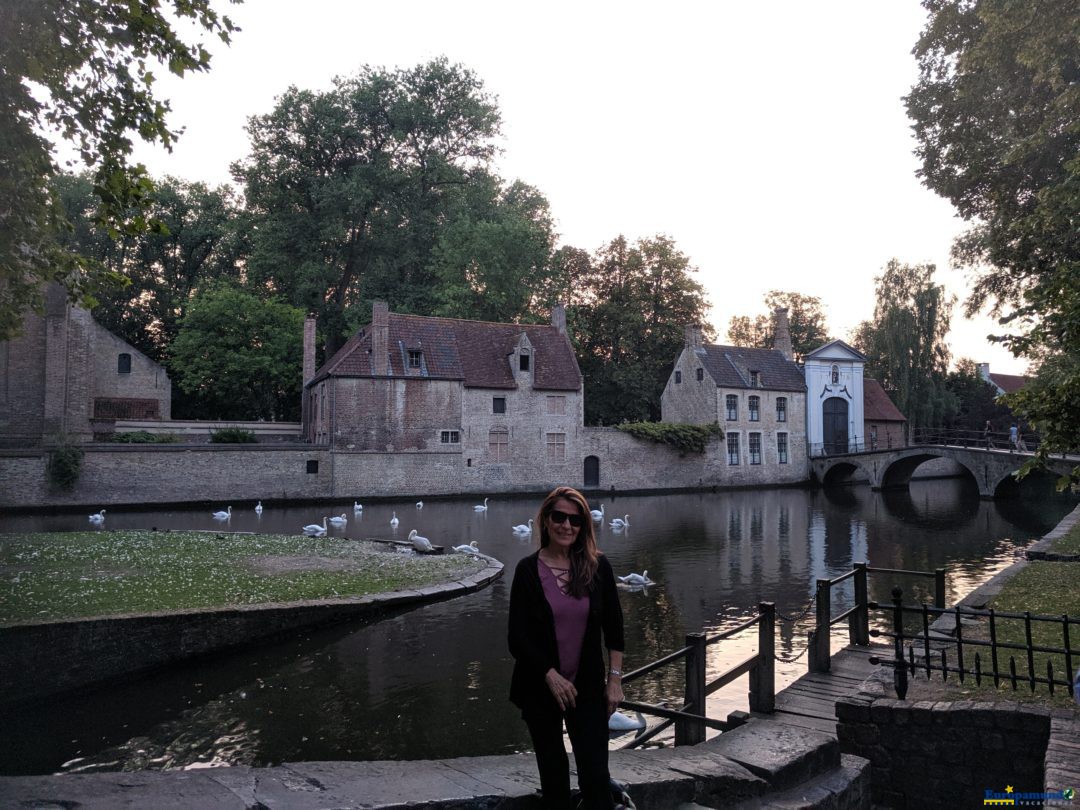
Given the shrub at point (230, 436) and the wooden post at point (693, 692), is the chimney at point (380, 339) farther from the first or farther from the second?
the wooden post at point (693, 692)

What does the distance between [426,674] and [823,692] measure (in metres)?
5.12

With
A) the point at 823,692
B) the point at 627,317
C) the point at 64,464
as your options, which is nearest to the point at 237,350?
the point at 64,464

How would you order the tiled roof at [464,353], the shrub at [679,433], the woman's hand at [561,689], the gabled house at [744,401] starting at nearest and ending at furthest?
the woman's hand at [561,689]
the tiled roof at [464,353]
the shrub at [679,433]
the gabled house at [744,401]

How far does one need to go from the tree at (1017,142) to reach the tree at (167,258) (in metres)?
42.7

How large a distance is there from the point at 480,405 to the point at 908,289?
104 ft

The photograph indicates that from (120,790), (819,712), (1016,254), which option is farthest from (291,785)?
(1016,254)

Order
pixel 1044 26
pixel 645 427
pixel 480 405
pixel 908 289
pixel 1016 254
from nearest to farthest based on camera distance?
pixel 1044 26 → pixel 1016 254 → pixel 480 405 → pixel 645 427 → pixel 908 289

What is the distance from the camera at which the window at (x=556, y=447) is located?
4344 centimetres

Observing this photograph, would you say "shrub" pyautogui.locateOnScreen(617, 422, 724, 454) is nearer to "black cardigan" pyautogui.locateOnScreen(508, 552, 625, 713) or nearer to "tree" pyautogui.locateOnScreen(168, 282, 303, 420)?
"tree" pyautogui.locateOnScreen(168, 282, 303, 420)

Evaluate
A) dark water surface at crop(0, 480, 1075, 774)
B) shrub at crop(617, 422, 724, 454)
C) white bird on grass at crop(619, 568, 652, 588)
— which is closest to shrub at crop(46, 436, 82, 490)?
dark water surface at crop(0, 480, 1075, 774)

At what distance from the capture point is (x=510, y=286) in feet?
156

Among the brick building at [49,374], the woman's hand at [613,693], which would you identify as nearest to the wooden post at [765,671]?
the woman's hand at [613,693]

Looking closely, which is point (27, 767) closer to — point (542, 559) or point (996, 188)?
point (542, 559)

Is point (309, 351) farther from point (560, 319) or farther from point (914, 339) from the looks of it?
point (914, 339)
